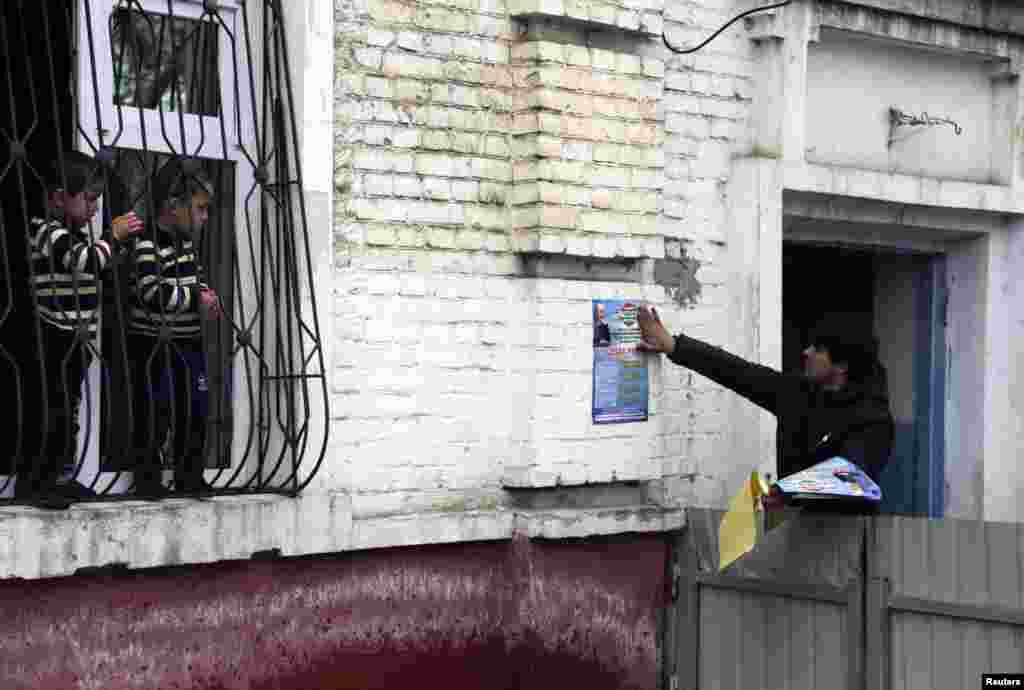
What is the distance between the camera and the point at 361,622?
579cm

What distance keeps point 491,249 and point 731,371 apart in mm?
1058

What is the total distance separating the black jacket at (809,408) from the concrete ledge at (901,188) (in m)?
1.09

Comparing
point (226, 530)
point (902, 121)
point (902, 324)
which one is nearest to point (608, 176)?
point (902, 121)

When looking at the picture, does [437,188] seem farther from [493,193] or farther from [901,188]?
[901,188]

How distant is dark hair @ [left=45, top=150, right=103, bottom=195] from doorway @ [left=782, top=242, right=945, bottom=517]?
13.3ft

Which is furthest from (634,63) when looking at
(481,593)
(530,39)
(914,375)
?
(914,375)

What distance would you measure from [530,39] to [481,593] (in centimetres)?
217

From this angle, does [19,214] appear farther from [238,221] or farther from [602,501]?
[602,501]

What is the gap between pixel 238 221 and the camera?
5875mm

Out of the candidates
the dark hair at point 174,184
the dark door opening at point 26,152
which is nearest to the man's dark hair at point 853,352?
the dark hair at point 174,184

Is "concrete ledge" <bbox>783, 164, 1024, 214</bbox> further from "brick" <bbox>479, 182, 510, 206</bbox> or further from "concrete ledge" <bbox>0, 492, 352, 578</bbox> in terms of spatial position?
"concrete ledge" <bbox>0, 492, 352, 578</bbox>

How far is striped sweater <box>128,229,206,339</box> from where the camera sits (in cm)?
544

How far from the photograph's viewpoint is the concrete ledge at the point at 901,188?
23.5 feet

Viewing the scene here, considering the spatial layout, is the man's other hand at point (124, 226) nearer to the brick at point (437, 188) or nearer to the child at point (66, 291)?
the child at point (66, 291)
